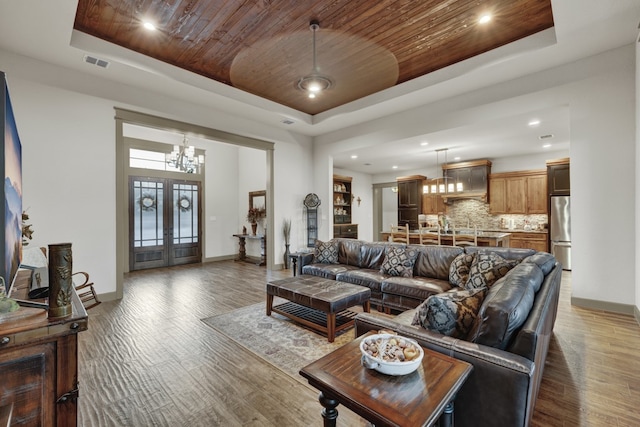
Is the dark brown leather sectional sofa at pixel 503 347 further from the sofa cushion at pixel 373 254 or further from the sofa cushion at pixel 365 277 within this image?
the sofa cushion at pixel 373 254

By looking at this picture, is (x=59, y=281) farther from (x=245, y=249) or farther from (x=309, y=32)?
(x=245, y=249)

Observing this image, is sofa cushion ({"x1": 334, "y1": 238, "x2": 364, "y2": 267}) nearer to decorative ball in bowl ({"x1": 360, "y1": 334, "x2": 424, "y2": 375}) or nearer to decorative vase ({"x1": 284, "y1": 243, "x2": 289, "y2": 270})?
decorative vase ({"x1": 284, "y1": 243, "x2": 289, "y2": 270})

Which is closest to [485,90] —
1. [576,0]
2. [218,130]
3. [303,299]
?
[576,0]

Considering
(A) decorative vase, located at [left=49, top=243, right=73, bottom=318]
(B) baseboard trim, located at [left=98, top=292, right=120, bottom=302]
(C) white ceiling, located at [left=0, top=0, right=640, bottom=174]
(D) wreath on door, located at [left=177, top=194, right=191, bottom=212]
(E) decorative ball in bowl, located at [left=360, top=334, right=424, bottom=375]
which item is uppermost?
(C) white ceiling, located at [left=0, top=0, right=640, bottom=174]

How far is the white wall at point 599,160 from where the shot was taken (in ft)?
11.5

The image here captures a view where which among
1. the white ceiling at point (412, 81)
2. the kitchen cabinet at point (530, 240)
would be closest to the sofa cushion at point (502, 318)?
the white ceiling at point (412, 81)

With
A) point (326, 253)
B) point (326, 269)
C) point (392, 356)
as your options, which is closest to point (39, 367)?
point (392, 356)

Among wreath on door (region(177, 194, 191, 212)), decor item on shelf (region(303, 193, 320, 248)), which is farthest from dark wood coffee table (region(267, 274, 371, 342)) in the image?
wreath on door (region(177, 194, 191, 212))

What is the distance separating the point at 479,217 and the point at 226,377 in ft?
27.2

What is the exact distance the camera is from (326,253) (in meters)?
4.95

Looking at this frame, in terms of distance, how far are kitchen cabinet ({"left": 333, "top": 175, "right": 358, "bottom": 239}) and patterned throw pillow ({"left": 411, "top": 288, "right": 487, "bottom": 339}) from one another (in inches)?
277

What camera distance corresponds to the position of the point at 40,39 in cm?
335

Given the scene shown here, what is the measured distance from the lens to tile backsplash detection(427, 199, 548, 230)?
764 centimetres

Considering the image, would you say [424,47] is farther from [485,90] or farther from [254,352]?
[254,352]
